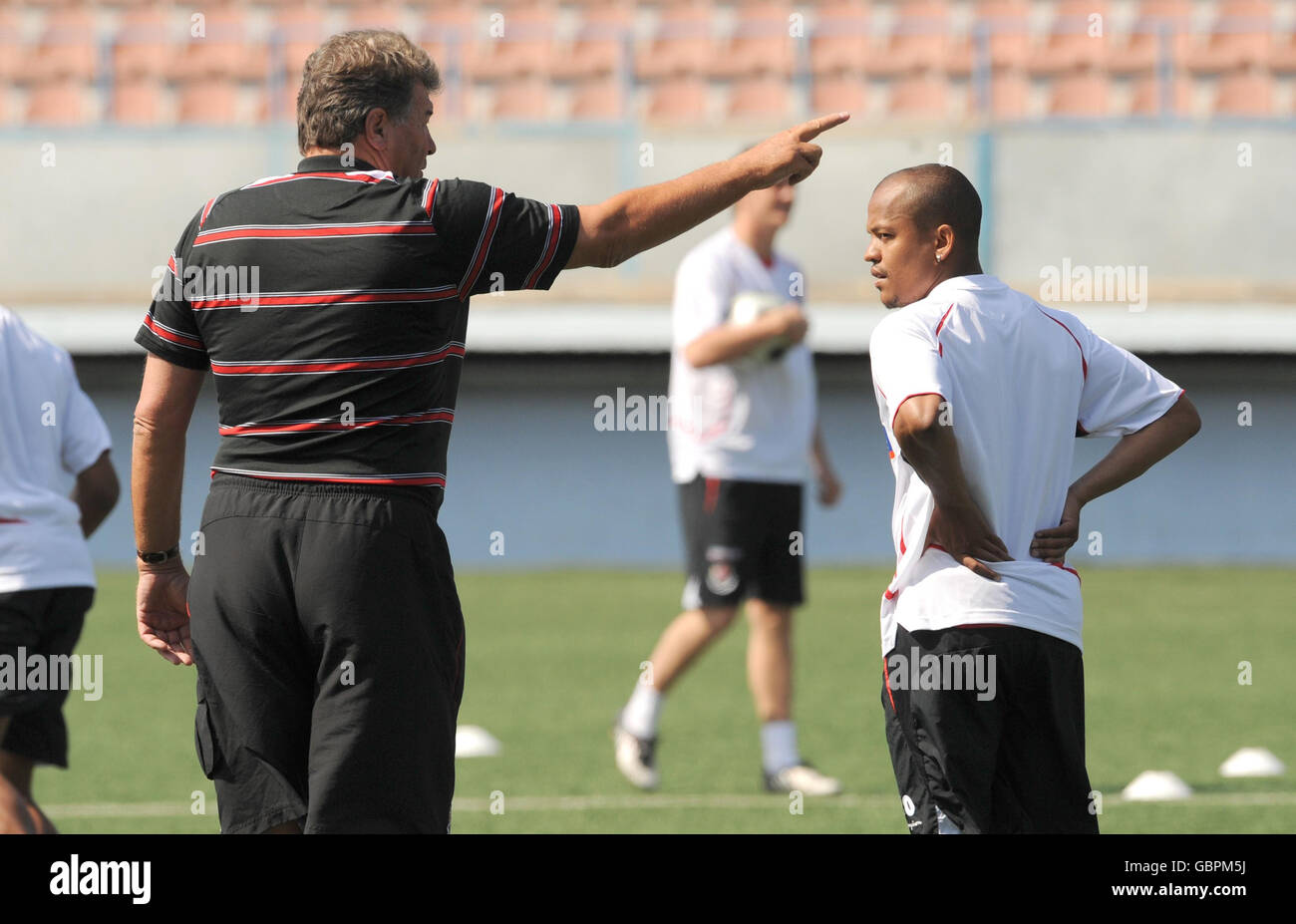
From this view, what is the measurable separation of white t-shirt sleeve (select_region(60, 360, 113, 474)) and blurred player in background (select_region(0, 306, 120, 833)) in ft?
0.08

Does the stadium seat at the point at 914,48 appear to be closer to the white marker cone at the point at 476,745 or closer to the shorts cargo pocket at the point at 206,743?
the white marker cone at the point at 476,745

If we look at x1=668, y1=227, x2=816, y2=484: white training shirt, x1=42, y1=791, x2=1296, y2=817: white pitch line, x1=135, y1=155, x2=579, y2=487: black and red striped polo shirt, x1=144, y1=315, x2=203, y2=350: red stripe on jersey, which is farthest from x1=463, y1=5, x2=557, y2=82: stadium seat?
x1=135, y1=155, x2=579, y2=487: black and red striped polo shirt

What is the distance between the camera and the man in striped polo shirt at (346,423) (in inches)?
130

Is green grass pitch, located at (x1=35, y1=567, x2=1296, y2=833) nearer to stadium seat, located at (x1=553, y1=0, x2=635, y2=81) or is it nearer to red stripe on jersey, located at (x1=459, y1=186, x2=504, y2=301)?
red stripe on jersey, located at (x1=459, y1=186, x2=504, y2=301)

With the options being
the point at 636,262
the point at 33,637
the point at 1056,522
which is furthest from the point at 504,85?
the point at 1056,522

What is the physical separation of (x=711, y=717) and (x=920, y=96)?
10.8m

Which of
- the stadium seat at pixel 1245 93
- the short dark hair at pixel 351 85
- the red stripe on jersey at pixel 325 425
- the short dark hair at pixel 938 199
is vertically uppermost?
the stadium seat at pixel 1245 93

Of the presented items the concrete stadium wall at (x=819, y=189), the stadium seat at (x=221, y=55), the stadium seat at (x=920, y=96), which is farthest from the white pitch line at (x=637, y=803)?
the stadium seat at (x=221, y=55)

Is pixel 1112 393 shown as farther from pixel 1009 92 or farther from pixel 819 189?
pixel 1009 92

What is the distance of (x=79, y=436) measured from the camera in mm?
4996

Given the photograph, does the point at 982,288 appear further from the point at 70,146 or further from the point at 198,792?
the point at 70,146

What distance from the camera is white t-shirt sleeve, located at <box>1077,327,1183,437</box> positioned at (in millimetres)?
3744

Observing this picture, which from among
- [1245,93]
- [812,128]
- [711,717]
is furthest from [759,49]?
[812,128]

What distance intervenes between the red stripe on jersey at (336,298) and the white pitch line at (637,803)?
3.19m
